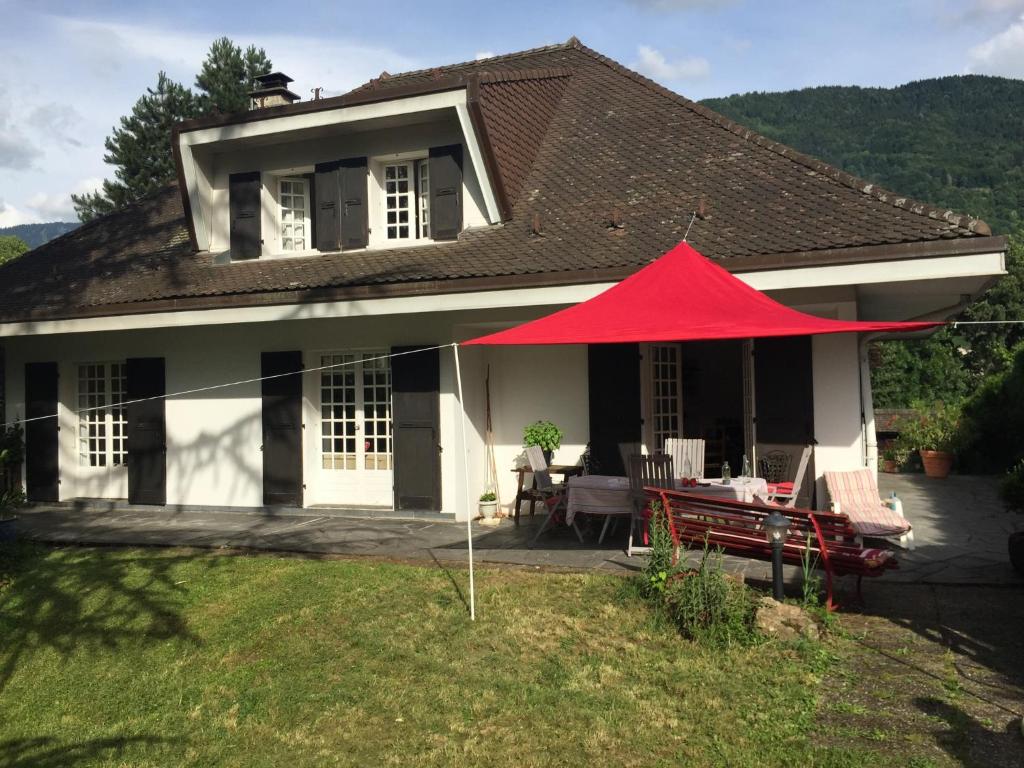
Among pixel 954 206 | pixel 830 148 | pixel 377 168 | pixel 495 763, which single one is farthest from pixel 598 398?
pixel 830 148

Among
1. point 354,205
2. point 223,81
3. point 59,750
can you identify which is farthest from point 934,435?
point 223,81

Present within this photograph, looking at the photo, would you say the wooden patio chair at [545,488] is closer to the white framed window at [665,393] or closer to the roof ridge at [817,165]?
the white framed window at [665,393]

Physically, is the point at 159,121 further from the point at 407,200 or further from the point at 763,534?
the point at 763,534

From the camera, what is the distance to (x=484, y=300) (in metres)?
8.55

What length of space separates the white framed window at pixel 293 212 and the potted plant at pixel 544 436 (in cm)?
428

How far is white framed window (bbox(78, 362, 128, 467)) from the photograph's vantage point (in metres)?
11.6

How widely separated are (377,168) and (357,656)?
7.03 m

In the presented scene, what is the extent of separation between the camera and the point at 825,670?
4652 mm

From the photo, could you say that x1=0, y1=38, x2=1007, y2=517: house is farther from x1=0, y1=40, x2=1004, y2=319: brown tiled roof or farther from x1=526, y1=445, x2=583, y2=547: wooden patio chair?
x1=526, y1=445, x2=583, y2=547: wooden patio chair

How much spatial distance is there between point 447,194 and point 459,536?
406 centimetres

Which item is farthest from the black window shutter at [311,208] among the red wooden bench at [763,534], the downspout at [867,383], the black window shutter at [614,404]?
the downspout at [867,383]

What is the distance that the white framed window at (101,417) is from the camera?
11570 millimetres

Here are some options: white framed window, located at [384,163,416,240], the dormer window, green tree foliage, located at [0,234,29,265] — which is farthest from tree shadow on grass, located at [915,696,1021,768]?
green tree foliage, located at [0,234,29,265]

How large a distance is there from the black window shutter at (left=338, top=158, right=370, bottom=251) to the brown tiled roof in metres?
0.24
